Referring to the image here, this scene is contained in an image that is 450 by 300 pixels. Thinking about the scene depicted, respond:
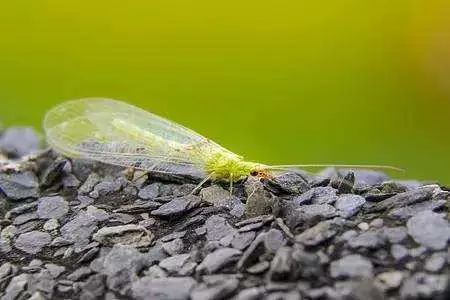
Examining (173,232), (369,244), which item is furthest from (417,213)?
(173,232)

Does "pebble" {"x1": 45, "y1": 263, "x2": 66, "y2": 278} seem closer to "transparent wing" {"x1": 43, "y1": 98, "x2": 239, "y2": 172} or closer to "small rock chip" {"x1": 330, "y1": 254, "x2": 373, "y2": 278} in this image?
"transparent wing" {"x1": 43, "y1": 98, "x2": 239, "y2": 172}

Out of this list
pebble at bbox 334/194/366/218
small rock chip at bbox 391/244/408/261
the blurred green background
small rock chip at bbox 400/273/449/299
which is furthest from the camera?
the blurred green background

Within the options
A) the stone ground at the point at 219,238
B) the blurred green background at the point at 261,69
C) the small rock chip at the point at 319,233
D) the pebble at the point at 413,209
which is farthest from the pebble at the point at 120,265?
the blurred green background at the point at 261,69

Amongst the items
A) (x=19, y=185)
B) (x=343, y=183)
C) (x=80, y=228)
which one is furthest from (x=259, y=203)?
(x=19, y=185)

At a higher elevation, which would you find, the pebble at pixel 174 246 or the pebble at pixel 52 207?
the pebble at pixel 52 207

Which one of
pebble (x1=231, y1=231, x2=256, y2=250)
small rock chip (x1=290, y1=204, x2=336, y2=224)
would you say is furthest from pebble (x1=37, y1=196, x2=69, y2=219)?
small rock chip (x1=290, y1=204, x2=336, y2=224)

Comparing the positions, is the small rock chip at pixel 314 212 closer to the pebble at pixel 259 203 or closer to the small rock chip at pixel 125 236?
the pebble at pixel 259 203
